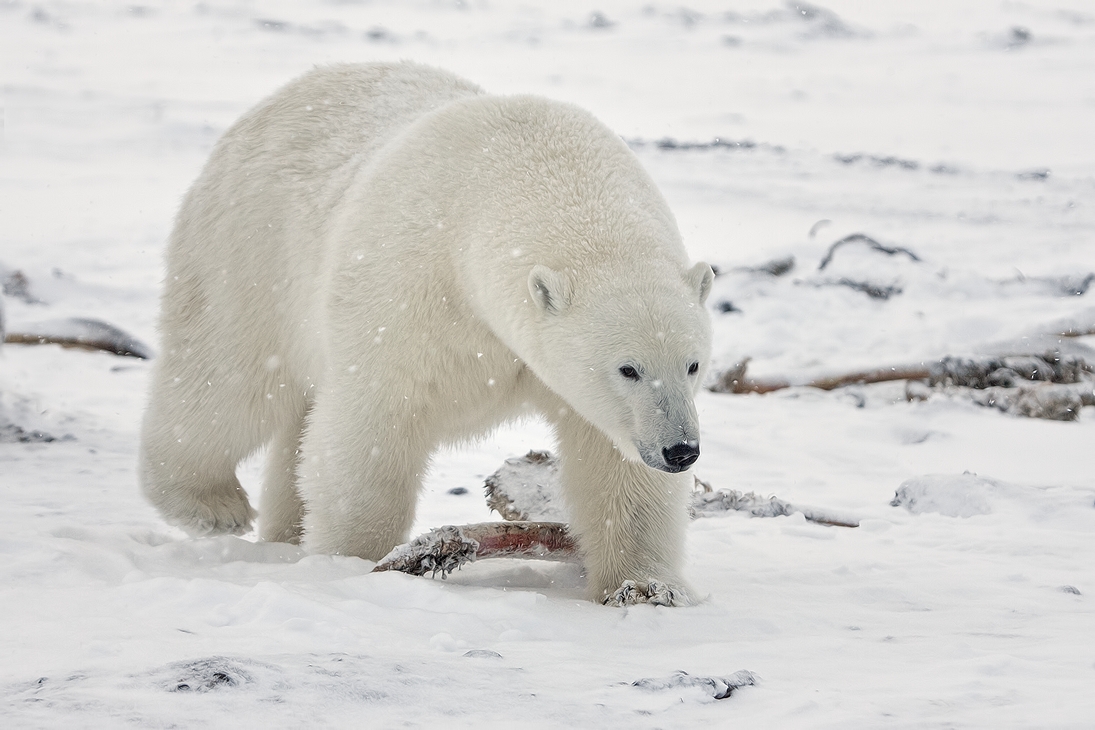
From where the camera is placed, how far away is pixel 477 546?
303 centimetres

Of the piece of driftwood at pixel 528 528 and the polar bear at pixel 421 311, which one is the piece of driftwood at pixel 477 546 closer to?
the piece of driftwood at pixel 528 528

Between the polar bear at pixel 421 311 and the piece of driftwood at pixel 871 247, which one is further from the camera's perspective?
the piece of driftwood at pixel 871 247

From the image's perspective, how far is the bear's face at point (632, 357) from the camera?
9.05 ft

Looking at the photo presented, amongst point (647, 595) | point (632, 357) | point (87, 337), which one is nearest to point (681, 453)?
point (632, 357)

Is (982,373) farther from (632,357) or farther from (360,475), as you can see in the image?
(360,475)

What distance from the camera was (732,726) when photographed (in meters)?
1.78

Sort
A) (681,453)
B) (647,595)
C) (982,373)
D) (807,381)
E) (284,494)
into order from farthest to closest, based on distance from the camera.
Answer: (807,381) → (982,373) → (284,494) → (647,595) → (681,453)

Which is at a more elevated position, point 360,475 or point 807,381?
point 360,475

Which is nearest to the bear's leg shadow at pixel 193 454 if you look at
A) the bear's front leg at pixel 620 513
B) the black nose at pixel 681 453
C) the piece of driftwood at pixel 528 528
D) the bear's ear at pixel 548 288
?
the piece of driftwood at pixel 528 528

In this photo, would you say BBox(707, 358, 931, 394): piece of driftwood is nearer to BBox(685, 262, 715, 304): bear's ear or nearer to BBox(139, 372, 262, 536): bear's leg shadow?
BBox(139, 372, 262, 536): bear's leg shadow

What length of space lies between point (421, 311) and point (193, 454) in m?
1.51

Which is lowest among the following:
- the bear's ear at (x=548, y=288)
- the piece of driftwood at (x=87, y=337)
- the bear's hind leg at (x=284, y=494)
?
the piece of driftwood at (x=87, y=337)

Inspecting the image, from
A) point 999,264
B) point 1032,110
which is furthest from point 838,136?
point 999,264

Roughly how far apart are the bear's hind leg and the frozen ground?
0.44 metres
